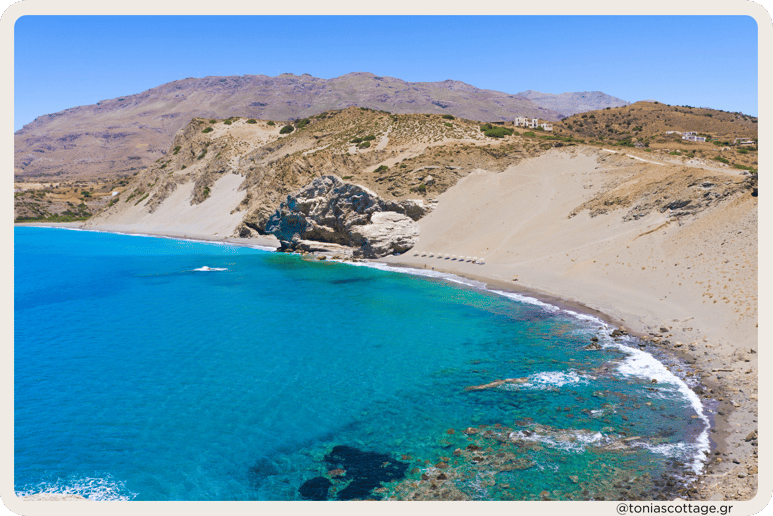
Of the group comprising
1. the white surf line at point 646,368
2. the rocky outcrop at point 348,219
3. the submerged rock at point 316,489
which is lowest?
the submerged rock at point 316,489

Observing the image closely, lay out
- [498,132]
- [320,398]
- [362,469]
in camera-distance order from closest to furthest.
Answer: [362,469]
[320,398]
[498,132]

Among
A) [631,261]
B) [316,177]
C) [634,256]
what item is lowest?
[631,261]

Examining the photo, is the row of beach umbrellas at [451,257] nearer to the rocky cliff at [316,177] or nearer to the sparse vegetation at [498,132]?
the rocky cliff at [316,177]

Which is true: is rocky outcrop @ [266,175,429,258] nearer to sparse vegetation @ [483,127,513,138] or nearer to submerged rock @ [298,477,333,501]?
sparse vegetation @ [483,127,513,138]

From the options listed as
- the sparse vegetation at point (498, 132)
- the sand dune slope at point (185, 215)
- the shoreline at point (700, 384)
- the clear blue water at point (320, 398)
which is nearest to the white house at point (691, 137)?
the sparse vegetation at point (498, 132)

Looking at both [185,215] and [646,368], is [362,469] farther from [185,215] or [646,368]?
[185,215]

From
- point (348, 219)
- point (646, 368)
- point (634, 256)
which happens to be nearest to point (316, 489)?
point (646, 368)

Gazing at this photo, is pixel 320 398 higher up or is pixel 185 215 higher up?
pixel 185 215

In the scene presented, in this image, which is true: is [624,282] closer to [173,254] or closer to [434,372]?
[434,372]
